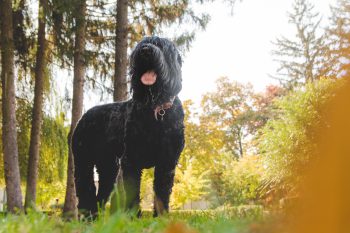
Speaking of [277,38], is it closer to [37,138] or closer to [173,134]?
[37,138]

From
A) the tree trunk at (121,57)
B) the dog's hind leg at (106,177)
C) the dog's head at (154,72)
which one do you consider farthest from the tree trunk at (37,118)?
the dog's head at (154,72)

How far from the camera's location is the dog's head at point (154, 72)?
4.26m

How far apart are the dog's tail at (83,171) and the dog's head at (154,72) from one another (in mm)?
1205

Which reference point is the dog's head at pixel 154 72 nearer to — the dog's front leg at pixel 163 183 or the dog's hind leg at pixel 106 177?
the dog's front leg at pixel 163 183

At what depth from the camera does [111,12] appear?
460 inches

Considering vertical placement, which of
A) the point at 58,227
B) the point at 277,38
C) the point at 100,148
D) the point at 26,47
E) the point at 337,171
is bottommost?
the point at 58,227

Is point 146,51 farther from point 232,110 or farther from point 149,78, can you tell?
point 232,110

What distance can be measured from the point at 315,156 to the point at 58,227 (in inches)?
46.6

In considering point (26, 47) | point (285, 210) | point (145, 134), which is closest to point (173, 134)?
point (145, 134)

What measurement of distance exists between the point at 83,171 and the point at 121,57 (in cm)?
451

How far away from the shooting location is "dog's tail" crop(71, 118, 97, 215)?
523cm

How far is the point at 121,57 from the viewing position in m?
9.41

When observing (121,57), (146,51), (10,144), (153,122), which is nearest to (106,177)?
(153,122)

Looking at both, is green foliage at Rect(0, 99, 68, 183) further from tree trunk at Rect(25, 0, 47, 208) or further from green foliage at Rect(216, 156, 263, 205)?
green foliage at Rect(216, 156, 263, 205)
